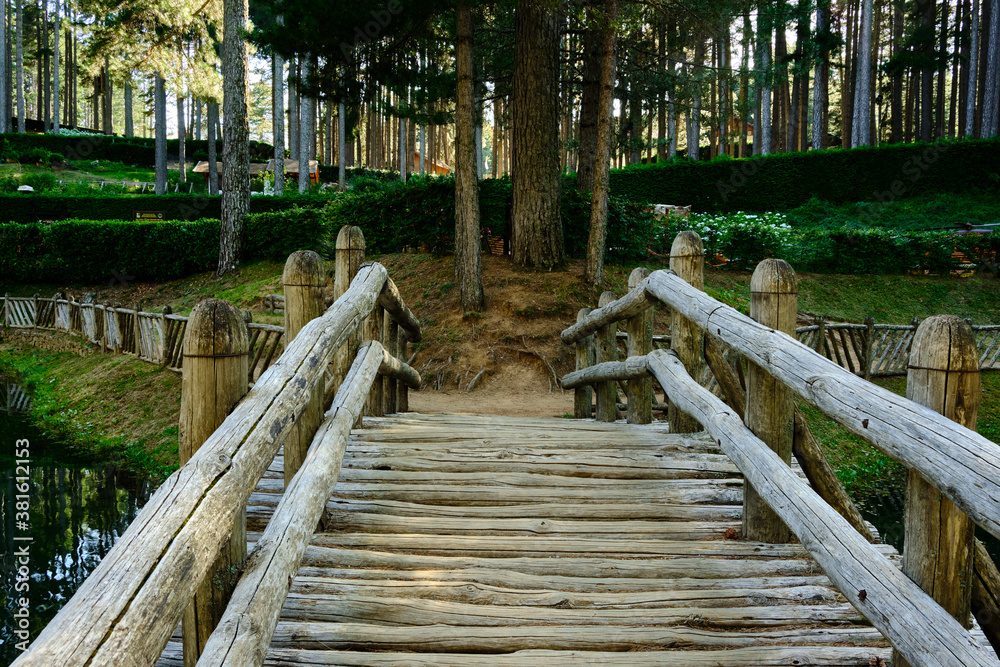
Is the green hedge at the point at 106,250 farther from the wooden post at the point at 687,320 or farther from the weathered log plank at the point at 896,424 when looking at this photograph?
the weathered log plank at the point at 896,424

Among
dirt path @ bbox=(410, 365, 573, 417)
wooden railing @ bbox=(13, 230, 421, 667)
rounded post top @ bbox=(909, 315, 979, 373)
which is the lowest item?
dirt path @ bbox=(410, 365, 573, 417)

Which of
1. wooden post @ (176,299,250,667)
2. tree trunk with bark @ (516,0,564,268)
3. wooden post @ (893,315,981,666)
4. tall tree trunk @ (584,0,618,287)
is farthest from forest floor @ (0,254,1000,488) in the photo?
wooden post @ (893,315,981,666)

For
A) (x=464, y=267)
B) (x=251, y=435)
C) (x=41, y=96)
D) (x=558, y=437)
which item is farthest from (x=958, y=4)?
(x=41, y=96)

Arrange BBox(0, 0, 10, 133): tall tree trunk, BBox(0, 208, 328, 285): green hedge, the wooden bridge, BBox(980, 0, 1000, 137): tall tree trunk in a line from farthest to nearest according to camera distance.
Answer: BBox(0, 0, 10, 133): tall tree trunk → BBox(980, 0, 1000, 137): tall tree trunk → BBox(0, 208, 328, 285): green hedge → the wooden bridge

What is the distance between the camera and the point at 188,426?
1818mm

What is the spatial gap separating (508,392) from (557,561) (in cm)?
721

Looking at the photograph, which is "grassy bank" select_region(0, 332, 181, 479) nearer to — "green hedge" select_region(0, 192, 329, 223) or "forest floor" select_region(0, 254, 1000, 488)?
"forest floor" select_region(0, 254, 1000, 488)

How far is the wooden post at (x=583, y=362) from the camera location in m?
6.70

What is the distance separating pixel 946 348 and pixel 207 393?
78.5 inches

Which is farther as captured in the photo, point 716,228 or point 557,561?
point 716,228

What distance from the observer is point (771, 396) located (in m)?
2.82

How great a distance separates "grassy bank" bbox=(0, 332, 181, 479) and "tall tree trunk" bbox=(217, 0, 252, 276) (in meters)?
4.74

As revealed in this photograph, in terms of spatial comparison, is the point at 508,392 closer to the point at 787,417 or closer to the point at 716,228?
the point at 787,417

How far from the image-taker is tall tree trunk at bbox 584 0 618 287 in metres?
10.4
